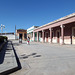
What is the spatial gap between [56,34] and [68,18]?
297 inches

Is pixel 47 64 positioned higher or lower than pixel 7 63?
lower

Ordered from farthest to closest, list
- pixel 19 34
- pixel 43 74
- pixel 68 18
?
pixel 19 34 → pixel 68 18 → pixel 43 74

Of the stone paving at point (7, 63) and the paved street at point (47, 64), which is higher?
the stone paving at point (7, 63)

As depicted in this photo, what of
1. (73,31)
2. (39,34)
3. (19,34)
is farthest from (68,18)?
(19,34)

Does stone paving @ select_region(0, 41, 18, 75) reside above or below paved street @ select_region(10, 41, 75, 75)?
above

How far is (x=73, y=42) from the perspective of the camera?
1723cm

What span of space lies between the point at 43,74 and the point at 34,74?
0.36 meters

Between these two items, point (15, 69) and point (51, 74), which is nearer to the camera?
point (51, 74)

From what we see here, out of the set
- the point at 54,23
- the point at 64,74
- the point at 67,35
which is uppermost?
the point at 54,23

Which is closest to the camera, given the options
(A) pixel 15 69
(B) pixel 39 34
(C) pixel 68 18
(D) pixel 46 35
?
(A) pixel 15 69

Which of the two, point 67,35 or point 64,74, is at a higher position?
point 67,35

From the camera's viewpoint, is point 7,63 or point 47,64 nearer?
point 7,63

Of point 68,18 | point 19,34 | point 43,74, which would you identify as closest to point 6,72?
point 43,74

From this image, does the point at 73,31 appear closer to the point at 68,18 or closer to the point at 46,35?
the point at 68,18
